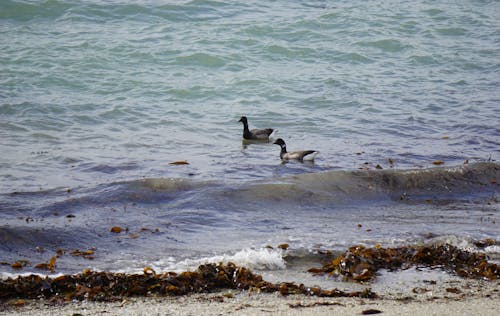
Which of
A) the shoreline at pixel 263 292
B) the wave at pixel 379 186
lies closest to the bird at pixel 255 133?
the wave at pixel 379 186

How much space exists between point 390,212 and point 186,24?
11634 mm

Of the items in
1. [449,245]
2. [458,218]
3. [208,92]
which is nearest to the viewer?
[449,245]

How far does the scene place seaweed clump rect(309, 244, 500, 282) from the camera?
20.9 feet

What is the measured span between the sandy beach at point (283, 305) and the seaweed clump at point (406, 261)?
0.49 metres

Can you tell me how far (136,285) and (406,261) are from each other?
2557mm

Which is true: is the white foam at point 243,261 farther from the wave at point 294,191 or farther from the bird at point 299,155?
the bird at point 299,155

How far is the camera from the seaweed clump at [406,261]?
6.38m

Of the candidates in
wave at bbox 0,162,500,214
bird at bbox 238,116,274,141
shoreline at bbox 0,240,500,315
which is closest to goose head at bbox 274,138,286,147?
bird at bbox 238,116,274,141

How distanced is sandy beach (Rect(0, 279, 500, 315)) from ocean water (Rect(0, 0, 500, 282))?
2.81 feet

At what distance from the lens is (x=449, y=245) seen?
702 centimetres

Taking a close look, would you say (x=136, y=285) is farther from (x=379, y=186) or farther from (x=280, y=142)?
(x=280, y=142)

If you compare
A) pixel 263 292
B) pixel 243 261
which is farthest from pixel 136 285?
pixel 243 261

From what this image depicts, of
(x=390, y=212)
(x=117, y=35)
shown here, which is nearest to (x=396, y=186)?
(x=390, y=212)

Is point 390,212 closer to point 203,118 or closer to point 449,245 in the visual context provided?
point 449,245
